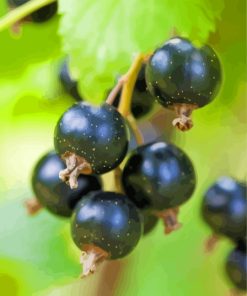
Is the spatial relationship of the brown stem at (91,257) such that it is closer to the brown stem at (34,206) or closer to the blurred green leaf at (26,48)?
the brown stem at (34,206)

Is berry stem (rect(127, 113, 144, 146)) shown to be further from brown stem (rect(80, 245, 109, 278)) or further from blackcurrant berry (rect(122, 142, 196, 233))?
brown stem (rect(80, 245, 109, 278))

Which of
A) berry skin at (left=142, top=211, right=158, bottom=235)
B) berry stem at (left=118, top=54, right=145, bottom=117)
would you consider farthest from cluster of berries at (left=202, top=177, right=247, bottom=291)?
berry stem at (left=118, top=54, right=145, bottom=117)

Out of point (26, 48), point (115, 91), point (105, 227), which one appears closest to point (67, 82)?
point (26, 48)

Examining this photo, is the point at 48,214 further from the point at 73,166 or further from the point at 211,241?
the point at 73,166

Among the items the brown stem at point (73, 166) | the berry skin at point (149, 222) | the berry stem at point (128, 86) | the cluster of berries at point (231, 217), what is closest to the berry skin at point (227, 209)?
the cluster of berries at point (231, 217)

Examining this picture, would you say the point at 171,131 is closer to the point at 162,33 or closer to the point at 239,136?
the point at 239,136

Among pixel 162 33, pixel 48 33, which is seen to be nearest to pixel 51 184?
pixel 162 33
